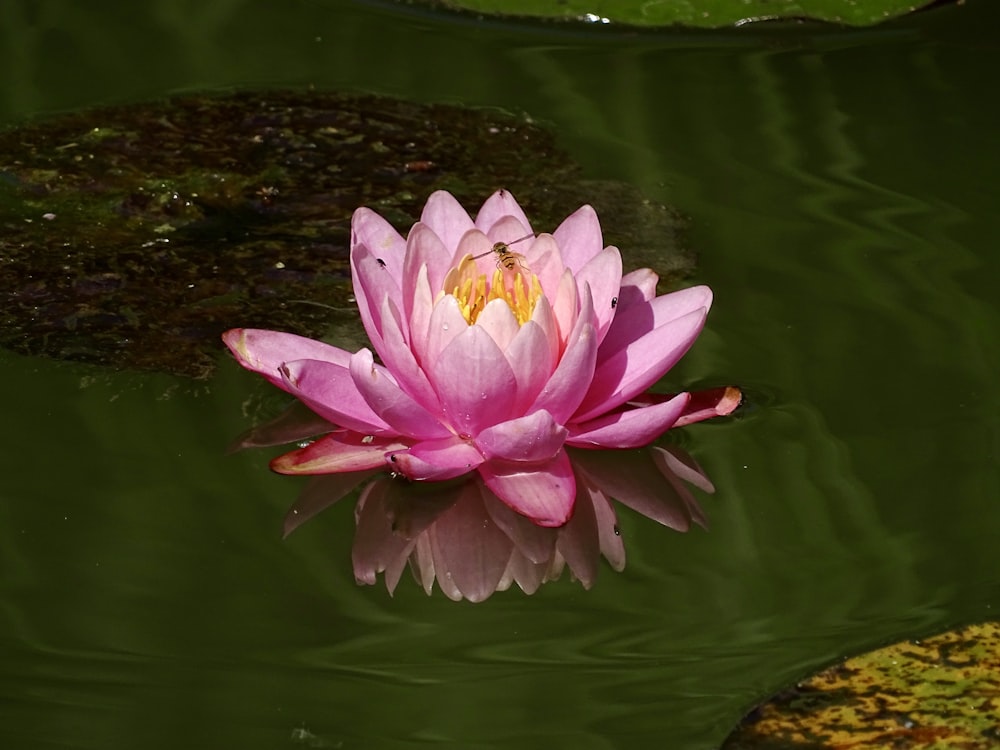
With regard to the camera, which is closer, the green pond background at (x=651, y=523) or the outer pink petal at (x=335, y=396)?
the green pond background at (x=651, y=523)

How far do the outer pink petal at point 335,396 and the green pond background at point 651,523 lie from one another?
0.09 meters

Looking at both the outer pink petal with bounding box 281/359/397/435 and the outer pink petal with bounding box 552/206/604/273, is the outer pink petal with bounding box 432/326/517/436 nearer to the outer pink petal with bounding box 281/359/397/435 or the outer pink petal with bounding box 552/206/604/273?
the outer pink petal with bounding box 281/359/397/435

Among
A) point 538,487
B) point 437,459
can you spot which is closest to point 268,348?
point 437,459

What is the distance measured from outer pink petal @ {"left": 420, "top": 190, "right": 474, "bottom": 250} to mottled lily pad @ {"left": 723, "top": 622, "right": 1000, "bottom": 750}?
66cm

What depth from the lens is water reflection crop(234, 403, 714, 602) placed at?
52.8 inches

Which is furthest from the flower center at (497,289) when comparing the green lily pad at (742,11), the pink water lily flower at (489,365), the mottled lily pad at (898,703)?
the green lily pad at (742,11)

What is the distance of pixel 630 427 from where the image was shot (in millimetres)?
1436

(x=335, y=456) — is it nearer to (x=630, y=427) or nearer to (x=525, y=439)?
(x=525, y=439)

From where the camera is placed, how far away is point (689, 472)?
149 centimetres

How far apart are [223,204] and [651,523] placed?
0.89m

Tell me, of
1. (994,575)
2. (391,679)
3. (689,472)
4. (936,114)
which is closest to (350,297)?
(689,472)

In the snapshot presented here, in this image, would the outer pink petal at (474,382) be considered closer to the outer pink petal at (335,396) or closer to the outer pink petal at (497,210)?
the outer pink petal at (335,396)

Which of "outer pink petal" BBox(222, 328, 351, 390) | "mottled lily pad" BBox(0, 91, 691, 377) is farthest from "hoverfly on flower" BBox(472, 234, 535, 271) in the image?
"mottled lily pad" BBox(0, 91, 691, 377)

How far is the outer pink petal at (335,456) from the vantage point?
4.69 ft
